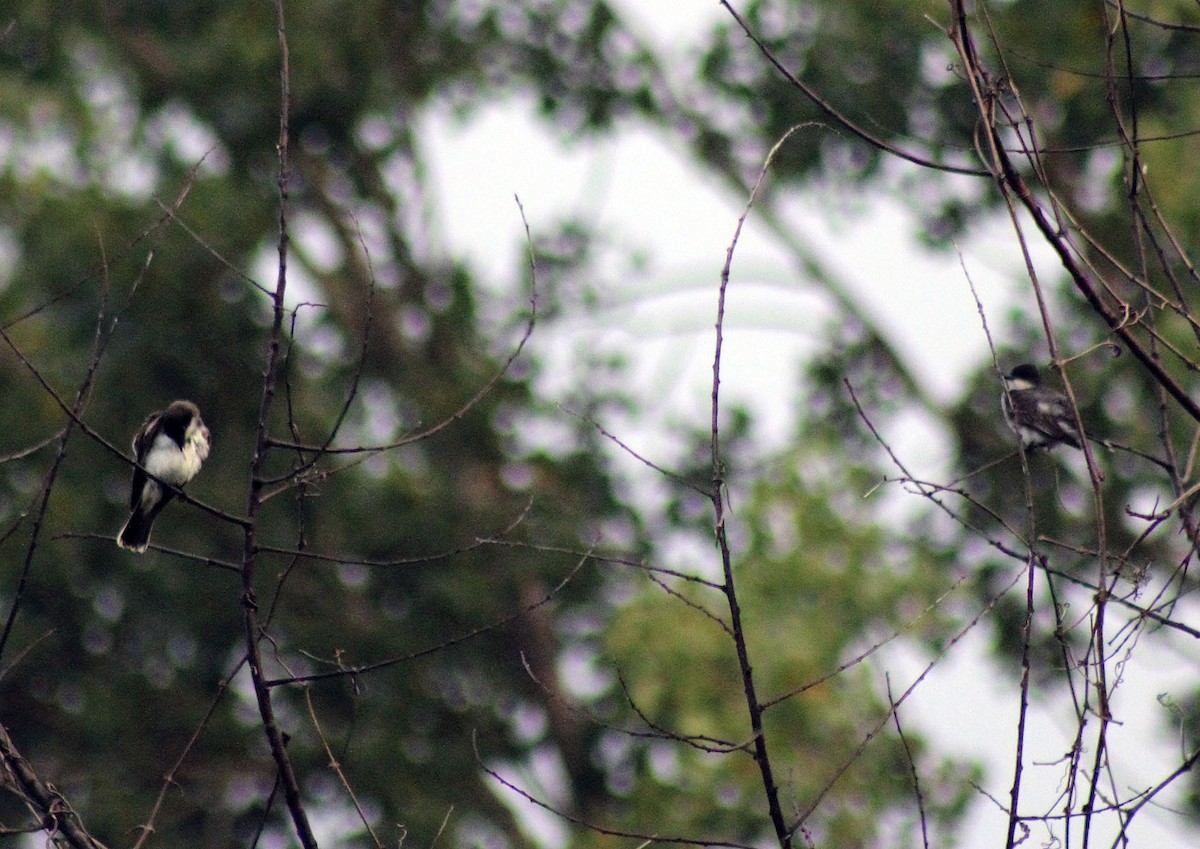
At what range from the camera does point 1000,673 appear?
13.7 metres

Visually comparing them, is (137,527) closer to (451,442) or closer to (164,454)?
(164,454)

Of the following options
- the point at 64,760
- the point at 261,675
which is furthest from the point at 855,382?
the point at 261,675

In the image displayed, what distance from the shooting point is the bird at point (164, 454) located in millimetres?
6594

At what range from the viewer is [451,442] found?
16.1 meters

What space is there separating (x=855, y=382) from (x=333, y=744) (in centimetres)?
613

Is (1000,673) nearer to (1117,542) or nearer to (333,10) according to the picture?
(1117,542)

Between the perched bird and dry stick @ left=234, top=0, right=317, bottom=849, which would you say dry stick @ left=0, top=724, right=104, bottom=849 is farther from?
the perched bird

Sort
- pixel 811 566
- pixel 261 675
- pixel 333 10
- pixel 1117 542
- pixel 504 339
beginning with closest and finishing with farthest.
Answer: pixel 261 675
pixel 1117 542
pixel 333 10
pixel 504 339
pixel 811 566

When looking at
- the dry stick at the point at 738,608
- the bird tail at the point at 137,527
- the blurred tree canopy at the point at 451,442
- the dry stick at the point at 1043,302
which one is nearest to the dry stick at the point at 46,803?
the dry stick at the point at 738,608

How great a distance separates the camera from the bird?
659cm

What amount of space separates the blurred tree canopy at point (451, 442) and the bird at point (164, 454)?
14.7 ft

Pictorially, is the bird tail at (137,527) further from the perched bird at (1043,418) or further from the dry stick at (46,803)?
the perched bird at (1043,418)

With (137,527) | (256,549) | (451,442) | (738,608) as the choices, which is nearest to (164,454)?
(137,527)

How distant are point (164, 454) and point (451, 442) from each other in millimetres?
9169
